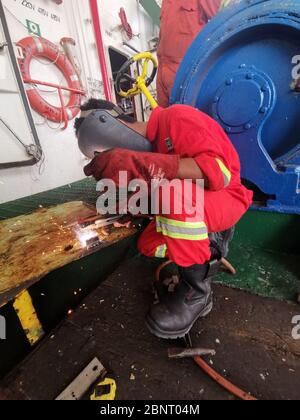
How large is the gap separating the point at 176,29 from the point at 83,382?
331 centimetres

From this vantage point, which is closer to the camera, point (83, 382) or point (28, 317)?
point (83, 382)

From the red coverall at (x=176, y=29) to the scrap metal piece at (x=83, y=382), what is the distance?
2.65 metres

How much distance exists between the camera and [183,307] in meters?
1.12

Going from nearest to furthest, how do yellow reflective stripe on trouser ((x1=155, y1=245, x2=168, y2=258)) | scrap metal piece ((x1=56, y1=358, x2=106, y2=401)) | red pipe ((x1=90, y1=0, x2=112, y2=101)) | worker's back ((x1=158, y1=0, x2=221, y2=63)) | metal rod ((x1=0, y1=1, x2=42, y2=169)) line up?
scrap metal piece ((x1=56, y1=358, x2=106, y2=401)), yellow reflective stripe on trouser ((x1=155, y1=245, x2=168, y2=258)), metal rod ((x1=0, y1=1, x2=42, y2=169)), worker's back ((x1=158, y1=0, x2=221, y2=63)), red pipe ((x1=90, y1=0, x2=112, y2=101))

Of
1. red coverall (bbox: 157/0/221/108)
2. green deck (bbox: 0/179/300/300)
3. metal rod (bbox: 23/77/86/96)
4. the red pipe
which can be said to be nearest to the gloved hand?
green deck (bbox: 0/179/300/300)

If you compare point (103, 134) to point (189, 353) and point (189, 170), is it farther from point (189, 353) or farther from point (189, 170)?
point (189, 353)

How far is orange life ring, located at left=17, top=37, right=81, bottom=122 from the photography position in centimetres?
263

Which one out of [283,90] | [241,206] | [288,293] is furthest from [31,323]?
[283,90]

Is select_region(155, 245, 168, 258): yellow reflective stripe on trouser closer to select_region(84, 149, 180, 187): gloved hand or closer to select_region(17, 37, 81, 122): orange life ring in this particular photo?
select_region(84, 149, 180, 187): gloved hand

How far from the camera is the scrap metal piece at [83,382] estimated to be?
85 centimetres

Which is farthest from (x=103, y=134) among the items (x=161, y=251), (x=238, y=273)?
(x=238, y=273)

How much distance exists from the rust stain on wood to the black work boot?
1.37 ft

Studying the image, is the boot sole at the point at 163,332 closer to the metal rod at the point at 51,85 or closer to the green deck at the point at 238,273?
the green deck at the point at 238,273

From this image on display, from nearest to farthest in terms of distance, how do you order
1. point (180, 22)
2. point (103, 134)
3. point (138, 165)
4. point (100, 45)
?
1. point (138, 165)
2. point (103, 134)
3. point (180, 22)
4. point (100, 45)
